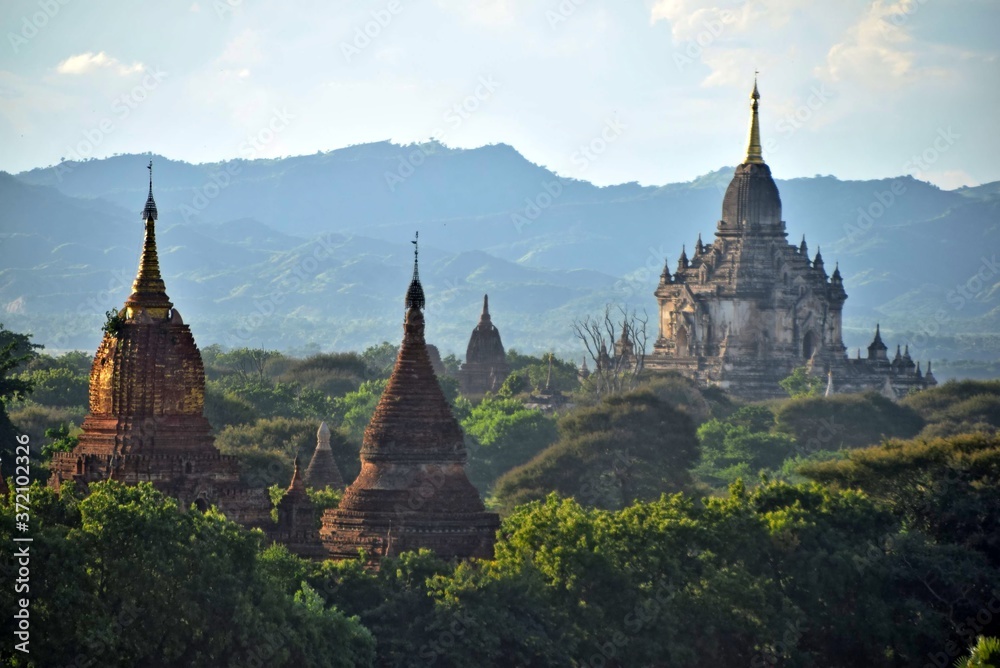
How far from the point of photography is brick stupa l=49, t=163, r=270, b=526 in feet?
172

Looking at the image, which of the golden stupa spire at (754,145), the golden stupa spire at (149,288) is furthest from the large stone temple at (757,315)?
the golden stupa spire at (149,288)

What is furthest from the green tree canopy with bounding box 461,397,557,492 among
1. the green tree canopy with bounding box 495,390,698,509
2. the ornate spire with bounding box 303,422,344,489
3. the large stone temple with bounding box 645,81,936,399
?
the ornate spire with bounding box 303,422,344,489

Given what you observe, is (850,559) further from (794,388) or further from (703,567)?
(794,388)

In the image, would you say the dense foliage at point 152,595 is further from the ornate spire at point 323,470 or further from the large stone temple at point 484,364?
the large stone temple at point 484,364

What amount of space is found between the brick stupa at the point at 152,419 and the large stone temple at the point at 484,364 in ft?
235

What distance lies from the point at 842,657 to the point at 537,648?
283 inches

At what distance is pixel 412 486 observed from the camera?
54969 millimetres

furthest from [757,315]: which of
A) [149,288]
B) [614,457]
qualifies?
[149,288]

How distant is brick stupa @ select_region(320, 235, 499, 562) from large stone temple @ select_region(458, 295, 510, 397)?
69.0m

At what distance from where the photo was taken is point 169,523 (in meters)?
45.0

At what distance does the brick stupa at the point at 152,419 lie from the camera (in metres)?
52.5

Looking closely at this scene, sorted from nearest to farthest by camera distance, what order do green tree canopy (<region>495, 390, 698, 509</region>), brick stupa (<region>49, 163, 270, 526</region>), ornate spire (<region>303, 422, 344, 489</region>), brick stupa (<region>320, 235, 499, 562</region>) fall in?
brick stupa (<region>49, 163, 270, 526</region>) → brick stupa (<region>320, 235, 499, 562</region>) → ornate spire (<region>303, 422, 344, 489</region>) → green tree canopy (<region>495, 390, 698, 509</region>)

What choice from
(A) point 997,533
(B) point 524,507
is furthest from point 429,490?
(A) point 997,533

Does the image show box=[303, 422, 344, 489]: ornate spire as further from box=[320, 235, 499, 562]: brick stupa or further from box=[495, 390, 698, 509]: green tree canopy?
box=[495, 390, 698, 509]: green tree canopy
